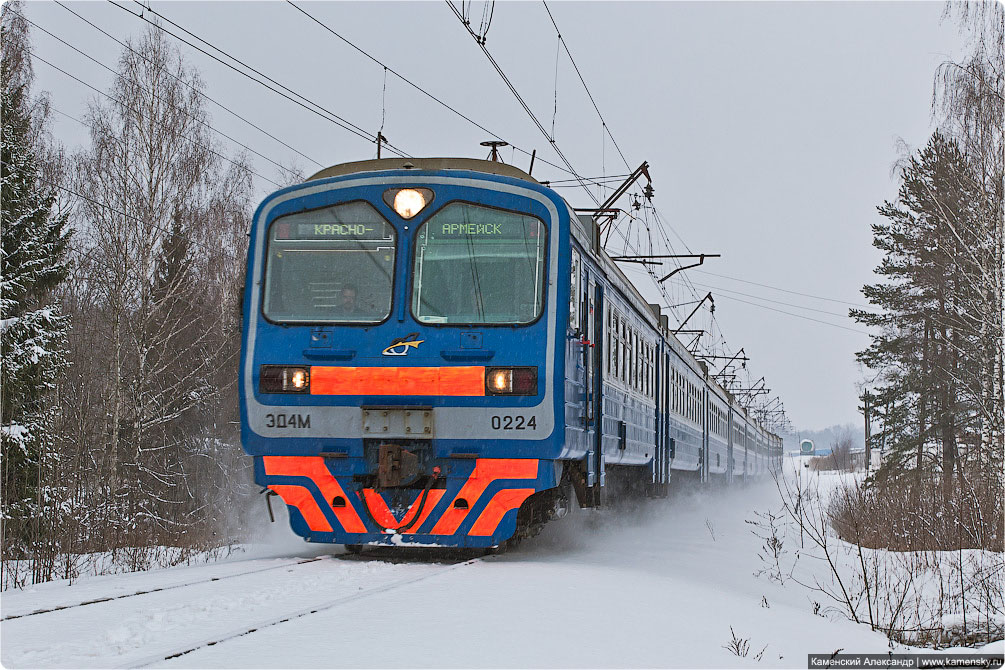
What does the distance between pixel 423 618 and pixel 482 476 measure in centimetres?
283

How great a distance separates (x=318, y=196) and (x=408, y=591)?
364 cm

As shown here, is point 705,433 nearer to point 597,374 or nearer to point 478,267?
point 597,374

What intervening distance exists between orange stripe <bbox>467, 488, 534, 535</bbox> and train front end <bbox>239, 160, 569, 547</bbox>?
0.03 ft

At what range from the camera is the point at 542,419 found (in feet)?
26.4

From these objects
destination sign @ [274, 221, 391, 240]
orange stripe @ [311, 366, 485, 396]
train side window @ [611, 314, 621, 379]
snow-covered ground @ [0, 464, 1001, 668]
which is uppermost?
destination sign @ [274, 221, 391, 240]

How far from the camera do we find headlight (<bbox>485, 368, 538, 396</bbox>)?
8.03m

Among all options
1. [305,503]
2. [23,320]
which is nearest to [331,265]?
[305,503]

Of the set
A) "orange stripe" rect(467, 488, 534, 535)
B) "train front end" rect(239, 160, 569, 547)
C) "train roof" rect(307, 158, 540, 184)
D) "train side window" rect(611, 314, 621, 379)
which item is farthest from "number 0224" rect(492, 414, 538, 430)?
"train side window" rect(611, 314, 621, 379)

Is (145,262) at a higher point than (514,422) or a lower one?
higher

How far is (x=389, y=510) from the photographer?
8188mm

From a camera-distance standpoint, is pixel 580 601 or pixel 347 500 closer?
pixel 580 601

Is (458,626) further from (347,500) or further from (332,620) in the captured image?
(347,500)

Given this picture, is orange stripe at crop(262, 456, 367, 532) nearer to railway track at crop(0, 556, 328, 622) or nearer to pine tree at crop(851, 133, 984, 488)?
railway track at crop(0, 556, 328, 622)

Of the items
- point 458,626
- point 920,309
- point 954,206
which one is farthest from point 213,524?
point 458,626
